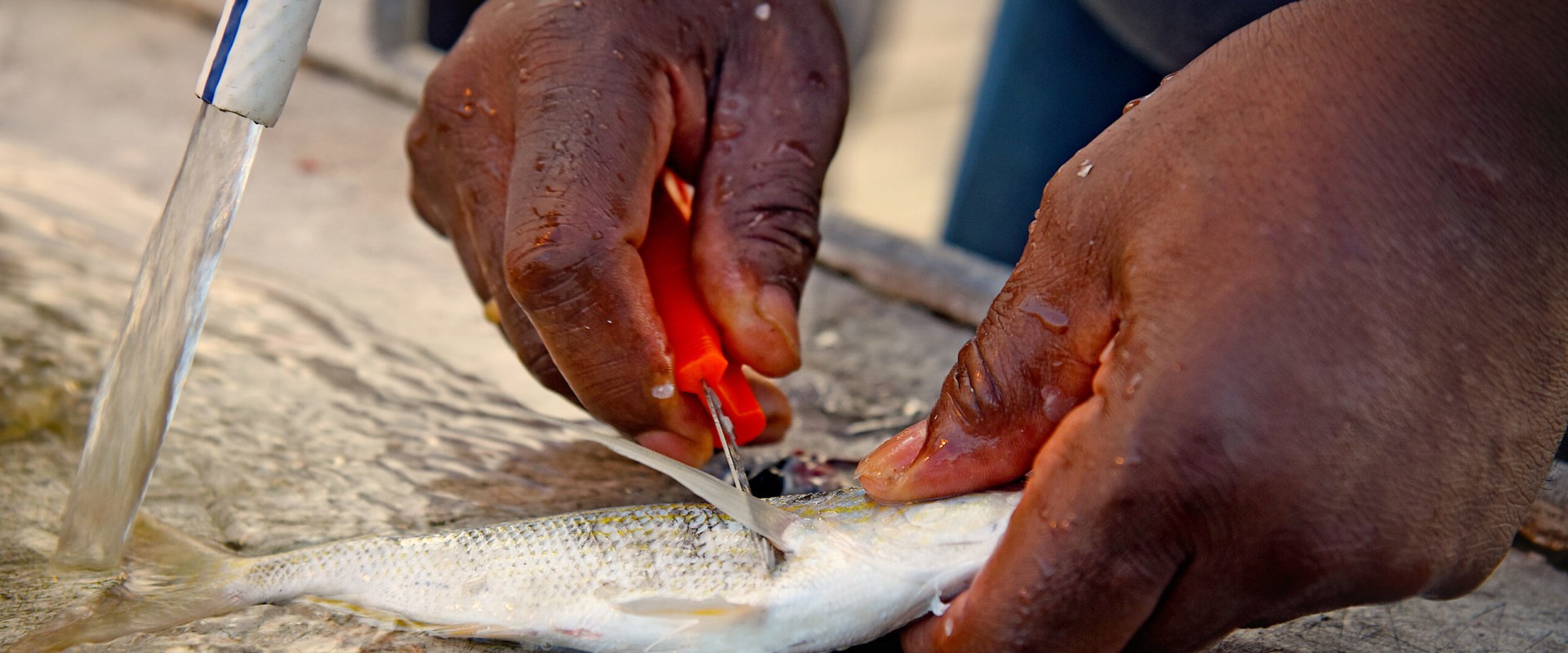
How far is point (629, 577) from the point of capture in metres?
1.40

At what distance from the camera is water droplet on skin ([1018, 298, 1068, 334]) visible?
45.6 inches

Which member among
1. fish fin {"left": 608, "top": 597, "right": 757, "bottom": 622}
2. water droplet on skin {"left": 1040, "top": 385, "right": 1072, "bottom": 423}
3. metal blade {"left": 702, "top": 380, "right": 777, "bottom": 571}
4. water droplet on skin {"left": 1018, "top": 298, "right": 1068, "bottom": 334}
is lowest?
fish fin {"left": 608, "top": 597, "right": 757, "bottom": 622}

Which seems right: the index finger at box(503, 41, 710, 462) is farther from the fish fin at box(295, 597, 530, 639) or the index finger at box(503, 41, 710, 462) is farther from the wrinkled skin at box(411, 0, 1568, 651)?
the wrinkled skin at box(411, 0, 1568, 651)

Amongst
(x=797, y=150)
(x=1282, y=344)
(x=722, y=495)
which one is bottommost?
(x=722, y=495)

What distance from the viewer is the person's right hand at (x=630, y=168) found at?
5.08ft

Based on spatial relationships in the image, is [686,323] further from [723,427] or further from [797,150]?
[797,150]

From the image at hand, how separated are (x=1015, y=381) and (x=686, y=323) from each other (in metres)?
0.59

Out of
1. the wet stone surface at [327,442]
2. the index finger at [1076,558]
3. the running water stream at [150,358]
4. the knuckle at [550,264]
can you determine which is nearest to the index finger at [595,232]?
the knuckle at [550,264]

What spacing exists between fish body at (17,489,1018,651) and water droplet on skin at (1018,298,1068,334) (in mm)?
229

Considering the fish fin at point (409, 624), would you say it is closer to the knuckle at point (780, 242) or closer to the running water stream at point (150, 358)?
the running water stream at point (150, 358)

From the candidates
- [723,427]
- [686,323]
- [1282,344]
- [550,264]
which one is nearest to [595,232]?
[550,264]

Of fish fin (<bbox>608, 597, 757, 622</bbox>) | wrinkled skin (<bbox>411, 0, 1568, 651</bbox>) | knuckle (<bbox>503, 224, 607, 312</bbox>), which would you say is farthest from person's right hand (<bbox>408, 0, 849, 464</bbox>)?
wrinkled skin (<bbox>411, 0, 1568, 651</bbox>)

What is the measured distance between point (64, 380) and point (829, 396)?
1361mm

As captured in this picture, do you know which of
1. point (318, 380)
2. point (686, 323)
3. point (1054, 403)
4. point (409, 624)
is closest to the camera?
point (1054, 403)
